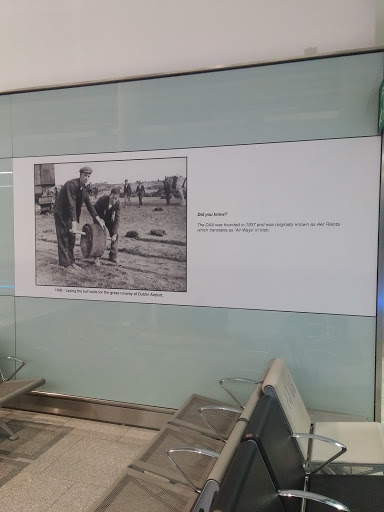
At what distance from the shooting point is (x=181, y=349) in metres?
3.66

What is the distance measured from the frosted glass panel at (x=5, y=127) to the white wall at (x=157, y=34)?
198 mm

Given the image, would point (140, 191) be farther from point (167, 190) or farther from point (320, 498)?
point (320, 498)

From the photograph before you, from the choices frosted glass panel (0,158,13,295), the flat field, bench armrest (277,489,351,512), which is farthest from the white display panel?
bench armrest (277,489,351,512)

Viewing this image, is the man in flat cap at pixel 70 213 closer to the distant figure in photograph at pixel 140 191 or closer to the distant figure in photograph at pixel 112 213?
the distant figure in photograph at pixel 112 213

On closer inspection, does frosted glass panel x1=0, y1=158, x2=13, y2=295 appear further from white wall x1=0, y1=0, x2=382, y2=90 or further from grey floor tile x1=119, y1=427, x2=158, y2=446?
→ grey floor tile x1=119, y1=427, x2=158, y2=446

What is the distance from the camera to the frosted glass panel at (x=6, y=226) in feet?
13.6

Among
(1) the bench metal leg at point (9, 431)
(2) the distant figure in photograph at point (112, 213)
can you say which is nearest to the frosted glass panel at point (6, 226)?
(2) the distant figure in photograph at point (112, 213)

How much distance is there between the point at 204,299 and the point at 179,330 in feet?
1.21

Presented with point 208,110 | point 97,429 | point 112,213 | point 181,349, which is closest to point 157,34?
point 208,110

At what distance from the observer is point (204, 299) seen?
356 cm

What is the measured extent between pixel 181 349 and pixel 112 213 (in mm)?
1376

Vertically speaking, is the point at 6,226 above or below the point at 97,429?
above

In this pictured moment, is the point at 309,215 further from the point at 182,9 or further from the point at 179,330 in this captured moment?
the point at 182,9

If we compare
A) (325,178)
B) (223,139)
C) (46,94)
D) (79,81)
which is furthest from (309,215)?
(46,94)
